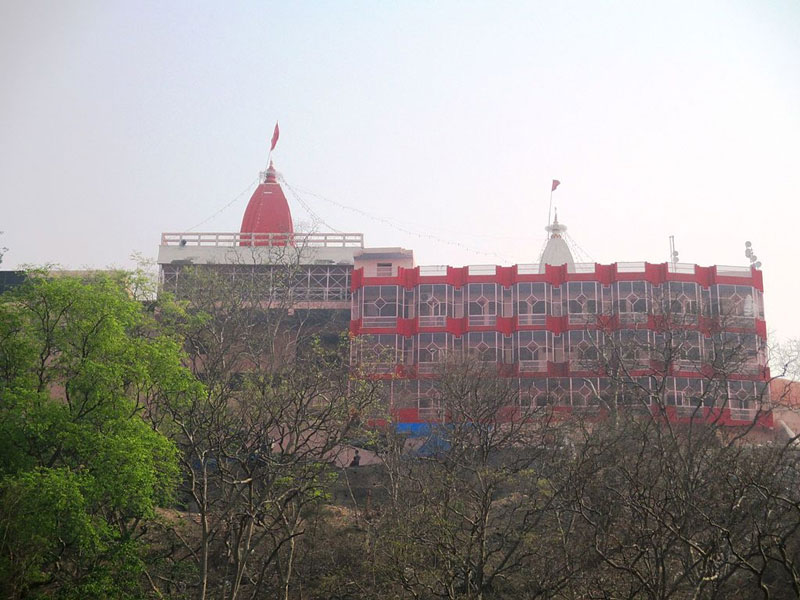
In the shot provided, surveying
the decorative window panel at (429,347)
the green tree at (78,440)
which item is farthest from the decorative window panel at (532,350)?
the green tree at (78,440)

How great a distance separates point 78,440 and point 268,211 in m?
45.2

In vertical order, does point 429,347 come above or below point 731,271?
below

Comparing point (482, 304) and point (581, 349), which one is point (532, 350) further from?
point (581, 349)

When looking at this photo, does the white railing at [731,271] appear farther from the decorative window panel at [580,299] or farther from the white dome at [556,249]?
the white dome at [556,249]

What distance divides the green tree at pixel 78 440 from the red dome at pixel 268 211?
38882mm

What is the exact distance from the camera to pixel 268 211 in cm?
6988

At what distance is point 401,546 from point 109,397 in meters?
9.36

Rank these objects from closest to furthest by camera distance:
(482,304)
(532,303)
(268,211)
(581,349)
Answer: (581,349)
(532,303)
(482,304)
(268,211)

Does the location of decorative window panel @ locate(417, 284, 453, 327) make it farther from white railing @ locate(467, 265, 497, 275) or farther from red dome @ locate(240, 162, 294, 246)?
red dome @ locate(240, 162, 294, 246)

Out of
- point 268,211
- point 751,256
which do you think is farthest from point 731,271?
point 268,211

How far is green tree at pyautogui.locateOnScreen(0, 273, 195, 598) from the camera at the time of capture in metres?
24.3

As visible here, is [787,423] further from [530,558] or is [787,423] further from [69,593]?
[69,593]

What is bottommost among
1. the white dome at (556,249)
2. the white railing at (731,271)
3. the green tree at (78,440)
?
the green tree at (78,440)

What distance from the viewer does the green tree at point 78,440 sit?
957 inches
